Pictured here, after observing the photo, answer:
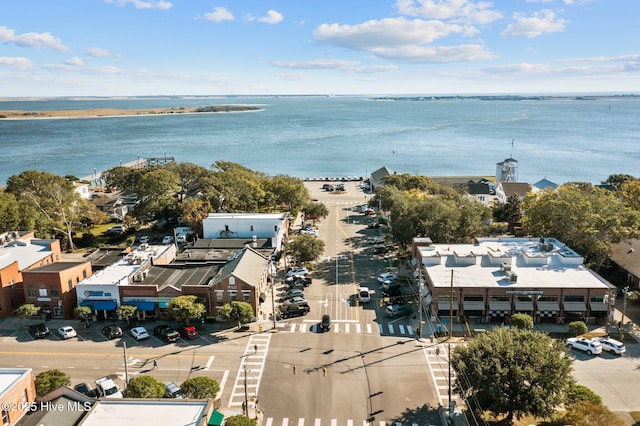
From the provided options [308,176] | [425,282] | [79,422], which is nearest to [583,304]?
[425,282]

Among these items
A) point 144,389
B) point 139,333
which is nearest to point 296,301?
point 139,333

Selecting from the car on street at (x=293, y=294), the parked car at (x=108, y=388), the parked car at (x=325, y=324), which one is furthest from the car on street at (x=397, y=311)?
the parked car at (x=108, y=388)

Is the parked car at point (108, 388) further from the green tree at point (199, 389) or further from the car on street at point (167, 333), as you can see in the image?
the car on street at point (167, 333)

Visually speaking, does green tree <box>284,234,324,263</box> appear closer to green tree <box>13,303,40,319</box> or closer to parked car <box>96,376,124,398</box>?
green tree <box>13,303,40,319</box>

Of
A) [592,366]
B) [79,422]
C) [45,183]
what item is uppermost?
[45,183]

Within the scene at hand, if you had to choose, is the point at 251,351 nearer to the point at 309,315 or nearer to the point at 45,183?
the point at 309,315

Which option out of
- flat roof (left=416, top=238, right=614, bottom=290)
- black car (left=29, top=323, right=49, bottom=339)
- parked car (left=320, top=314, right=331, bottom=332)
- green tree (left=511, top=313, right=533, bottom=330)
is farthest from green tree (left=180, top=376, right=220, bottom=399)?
green tree (left=511, top=313, right=533, bottom=330)
